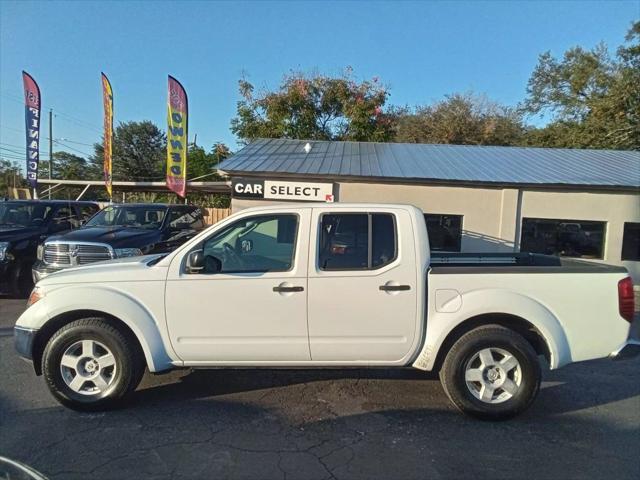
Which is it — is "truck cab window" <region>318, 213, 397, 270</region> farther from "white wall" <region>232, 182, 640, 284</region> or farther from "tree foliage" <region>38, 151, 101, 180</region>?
"tree foliage" <region>38, 151, 101, 180</region>

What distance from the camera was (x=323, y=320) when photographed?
145 inches

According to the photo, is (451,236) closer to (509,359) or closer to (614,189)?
(614,189)

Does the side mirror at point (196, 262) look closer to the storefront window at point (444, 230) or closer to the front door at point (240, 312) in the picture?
the front door at point (240, 312)

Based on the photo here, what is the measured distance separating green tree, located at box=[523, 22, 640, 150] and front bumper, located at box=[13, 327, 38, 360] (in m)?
25.7

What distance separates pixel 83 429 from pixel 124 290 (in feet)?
3.84

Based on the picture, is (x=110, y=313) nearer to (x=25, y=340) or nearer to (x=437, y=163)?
(x=25, y=340)

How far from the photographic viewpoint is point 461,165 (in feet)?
43.0

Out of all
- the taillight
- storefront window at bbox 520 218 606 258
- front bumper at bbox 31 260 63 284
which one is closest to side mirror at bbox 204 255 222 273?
the taillight

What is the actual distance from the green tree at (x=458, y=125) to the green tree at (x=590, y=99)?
69.9 inches

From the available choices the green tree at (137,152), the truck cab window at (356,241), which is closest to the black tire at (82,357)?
the truck cab window at (356,241)

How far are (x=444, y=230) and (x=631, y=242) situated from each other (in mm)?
5281

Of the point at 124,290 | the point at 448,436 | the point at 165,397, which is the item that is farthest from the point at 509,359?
the point at 124,290

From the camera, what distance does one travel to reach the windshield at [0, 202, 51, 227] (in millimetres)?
9281

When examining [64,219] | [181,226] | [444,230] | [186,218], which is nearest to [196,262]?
[181,226]
